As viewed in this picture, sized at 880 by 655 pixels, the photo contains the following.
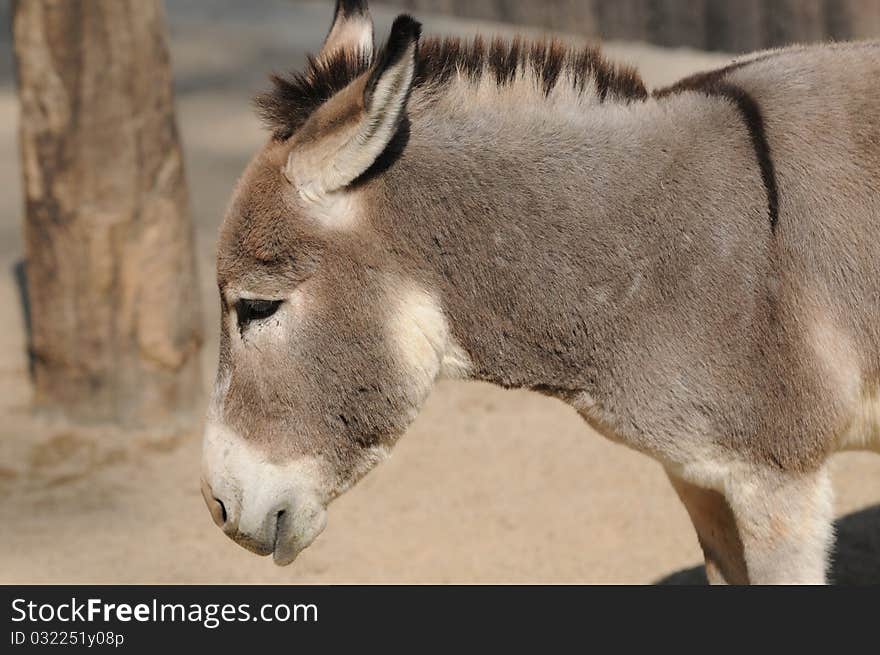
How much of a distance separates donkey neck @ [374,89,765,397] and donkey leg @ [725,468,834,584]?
47 cm

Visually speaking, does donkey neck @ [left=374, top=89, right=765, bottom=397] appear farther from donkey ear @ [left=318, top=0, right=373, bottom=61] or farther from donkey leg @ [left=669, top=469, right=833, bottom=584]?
donkey leg @ [left=669, top=469, right=833, bottom=584]

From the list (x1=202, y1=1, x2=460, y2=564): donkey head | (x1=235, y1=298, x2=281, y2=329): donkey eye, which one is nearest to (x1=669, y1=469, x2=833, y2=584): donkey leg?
(x1=202, y1=1, x2=460, y2=564): donkey head

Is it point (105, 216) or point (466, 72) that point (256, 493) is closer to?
point (466, 72)

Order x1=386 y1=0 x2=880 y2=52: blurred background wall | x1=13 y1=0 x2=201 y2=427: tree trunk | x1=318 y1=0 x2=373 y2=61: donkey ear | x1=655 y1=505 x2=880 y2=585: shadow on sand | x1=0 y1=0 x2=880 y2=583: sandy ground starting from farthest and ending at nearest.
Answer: x1=386 y1=0 x2=880 y2=52: blurred background wall < x1=13 y1=0 x2=201 y2=427: tree trunk < x1=0 y1=0 x2=880 y2=583: sandy ground < x1=655 y1=505 x2=880 y2=585: shadow on sand < x1=318 y1=0 x2=373 y2=61: donkey ear

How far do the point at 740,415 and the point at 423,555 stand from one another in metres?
2.30

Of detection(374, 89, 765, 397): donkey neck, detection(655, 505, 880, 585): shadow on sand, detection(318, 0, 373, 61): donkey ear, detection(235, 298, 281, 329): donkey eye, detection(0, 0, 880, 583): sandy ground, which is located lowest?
detection(0, 0, 880, 583): sandy ground

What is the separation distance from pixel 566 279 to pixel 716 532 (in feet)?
3.22

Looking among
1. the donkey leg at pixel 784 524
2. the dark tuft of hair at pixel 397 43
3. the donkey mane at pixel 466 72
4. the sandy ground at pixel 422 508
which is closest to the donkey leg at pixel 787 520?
the donkey leg at pixel 784 524

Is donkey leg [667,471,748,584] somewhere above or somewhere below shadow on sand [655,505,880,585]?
above

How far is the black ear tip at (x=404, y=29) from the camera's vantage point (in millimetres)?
2686

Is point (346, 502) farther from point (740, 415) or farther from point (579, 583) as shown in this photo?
point (740, 415)

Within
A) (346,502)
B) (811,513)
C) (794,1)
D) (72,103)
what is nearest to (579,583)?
(346,502)

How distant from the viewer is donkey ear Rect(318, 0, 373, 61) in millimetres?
3271

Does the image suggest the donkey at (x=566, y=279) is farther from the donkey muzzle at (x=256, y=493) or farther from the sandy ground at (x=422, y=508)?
the sandy ground at (x=422, y=508)
